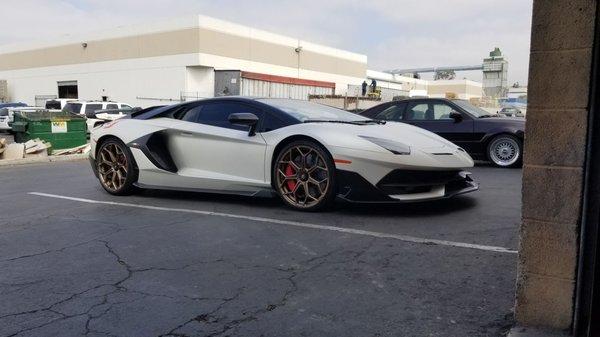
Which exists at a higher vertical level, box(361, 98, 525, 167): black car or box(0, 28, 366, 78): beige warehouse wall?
box(0, 28, 366, 78): beige warehouse wall

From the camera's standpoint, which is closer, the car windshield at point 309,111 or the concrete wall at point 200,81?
the car windshield at point 309,111

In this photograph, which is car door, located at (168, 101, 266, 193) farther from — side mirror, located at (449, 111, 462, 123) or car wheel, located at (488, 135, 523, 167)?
car wheel, located at (488, 135, 523, 167)

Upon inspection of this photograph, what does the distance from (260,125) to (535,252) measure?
362 centimetres

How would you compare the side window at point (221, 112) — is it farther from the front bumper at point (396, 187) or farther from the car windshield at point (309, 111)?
the front bumper at point (396, 187)

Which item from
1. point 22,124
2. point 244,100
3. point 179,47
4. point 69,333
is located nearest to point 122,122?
point 244,100

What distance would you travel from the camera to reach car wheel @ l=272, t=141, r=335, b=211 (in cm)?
504

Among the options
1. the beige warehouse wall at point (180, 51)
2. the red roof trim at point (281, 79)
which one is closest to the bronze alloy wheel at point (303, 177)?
the red roof trim at point (281, 79)

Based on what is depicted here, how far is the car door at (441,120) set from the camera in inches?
370

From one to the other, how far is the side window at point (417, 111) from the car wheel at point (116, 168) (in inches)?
212

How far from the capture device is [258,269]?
3.53 metres

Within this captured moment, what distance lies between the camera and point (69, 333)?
264cm

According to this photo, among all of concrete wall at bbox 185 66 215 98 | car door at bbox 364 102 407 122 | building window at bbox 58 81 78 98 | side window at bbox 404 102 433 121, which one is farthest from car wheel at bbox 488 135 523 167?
building window at bbox 58 81 78 98

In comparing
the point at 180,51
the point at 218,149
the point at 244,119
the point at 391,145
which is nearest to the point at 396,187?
the point at 391,145

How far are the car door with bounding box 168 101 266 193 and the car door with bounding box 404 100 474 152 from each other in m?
4.78
